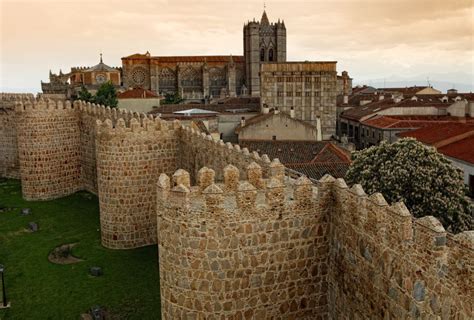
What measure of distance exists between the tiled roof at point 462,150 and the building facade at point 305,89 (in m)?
24.4

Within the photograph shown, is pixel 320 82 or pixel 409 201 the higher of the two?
pixel 320 82

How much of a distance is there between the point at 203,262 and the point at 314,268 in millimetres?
1954

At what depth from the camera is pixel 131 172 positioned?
51.8ft

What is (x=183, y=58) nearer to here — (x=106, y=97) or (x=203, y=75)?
(x=203, y=75)

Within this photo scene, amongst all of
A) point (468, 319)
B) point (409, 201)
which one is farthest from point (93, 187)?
point (468, 319)

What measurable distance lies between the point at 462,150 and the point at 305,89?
91.3 ft

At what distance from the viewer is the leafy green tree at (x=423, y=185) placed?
15.0m

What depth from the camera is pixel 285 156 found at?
28.1m

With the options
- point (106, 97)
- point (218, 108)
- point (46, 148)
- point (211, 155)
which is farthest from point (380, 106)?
point (211, 155)

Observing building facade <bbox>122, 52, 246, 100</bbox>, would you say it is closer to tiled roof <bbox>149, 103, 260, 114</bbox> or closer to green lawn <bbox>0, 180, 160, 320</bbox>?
tiled roof <bbox>149, 103, 260, 114</bbox>

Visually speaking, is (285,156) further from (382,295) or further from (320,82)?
(320,82)

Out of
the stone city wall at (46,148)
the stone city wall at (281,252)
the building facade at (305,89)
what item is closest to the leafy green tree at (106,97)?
the building facade at (305,89)

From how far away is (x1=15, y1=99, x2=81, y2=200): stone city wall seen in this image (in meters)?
22.5

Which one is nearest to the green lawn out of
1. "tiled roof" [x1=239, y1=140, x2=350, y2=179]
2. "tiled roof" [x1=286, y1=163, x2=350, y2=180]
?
"tiled roof" [x1=286, y1=163, x2=350, y2=180]
